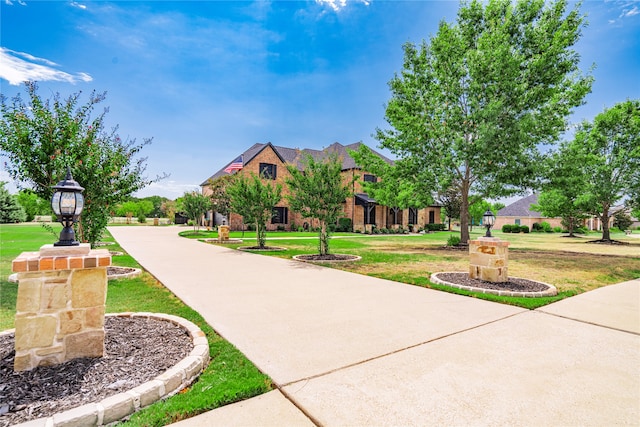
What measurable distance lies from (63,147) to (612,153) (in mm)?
31405

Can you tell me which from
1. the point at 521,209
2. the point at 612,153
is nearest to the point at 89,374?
the point at 612,153

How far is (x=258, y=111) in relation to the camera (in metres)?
19.9

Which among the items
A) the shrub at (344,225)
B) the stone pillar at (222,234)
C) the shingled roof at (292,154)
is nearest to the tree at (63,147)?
the stone pillar at (222,234)

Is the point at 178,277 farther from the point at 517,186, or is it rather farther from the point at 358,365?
the point at 517,186

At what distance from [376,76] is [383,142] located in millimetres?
3956

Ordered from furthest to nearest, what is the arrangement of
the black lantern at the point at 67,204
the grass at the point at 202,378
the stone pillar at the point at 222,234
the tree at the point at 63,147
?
the stone pillar at the point at 222,234
the tree at the point at 63,147
the black lantern at the point at 67,204
the grass at the point at 202,378

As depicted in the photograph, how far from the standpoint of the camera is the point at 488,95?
47.4 feet

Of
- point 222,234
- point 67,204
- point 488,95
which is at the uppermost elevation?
point 488,95

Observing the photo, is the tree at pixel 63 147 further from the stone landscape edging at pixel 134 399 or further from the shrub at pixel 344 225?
the shrub at pixel 344 225

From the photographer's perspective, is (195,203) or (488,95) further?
(195,203)

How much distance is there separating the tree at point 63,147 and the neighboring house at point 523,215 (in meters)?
54.4

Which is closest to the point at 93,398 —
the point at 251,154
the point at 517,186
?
the point at 517,186

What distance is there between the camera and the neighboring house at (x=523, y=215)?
159 ft

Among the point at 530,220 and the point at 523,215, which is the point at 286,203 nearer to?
the point at 530,220
